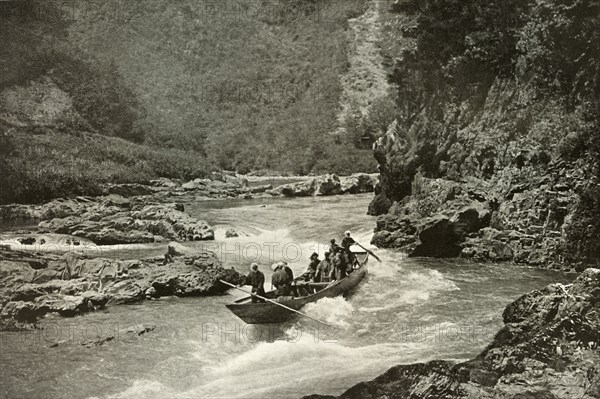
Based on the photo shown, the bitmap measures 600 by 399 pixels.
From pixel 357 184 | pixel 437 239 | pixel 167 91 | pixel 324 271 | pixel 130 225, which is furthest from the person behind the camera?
pixel 357 184

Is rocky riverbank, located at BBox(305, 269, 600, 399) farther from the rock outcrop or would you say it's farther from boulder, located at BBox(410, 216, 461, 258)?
the rock outcrop

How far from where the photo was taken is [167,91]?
29.1 metres

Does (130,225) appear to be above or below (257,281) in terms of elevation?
above

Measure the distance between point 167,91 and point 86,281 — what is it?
1831 centimetres

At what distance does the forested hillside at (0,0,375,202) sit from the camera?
47.0 feet

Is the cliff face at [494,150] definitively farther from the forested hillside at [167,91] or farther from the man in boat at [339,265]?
the forested hillside at [167,91]

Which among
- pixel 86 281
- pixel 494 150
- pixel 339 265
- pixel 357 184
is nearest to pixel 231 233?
pixel 339 265

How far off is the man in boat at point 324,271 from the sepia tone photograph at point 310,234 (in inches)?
1.6

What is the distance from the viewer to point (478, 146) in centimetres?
1822

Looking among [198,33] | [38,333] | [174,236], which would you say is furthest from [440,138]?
[198,33]

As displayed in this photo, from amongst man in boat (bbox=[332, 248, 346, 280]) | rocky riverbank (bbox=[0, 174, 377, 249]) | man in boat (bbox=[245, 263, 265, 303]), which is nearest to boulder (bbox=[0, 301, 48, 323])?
rocky riverbank (bbox=[0, 174, 377, 249])

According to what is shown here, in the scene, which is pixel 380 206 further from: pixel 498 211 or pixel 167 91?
pixel 167 91

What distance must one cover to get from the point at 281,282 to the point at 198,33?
133 ft

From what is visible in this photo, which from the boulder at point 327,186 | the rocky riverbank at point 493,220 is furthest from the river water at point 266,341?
the boulder at point 327,186
